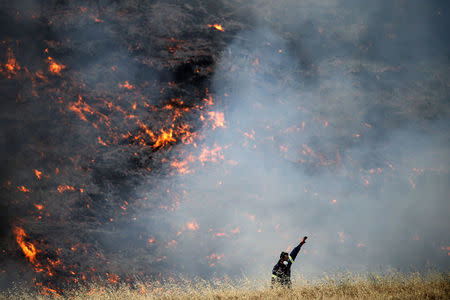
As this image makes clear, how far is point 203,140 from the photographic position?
49.8ft

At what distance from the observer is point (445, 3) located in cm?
1661

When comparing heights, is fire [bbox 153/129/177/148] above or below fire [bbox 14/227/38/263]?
above

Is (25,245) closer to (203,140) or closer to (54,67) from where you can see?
(54,67)

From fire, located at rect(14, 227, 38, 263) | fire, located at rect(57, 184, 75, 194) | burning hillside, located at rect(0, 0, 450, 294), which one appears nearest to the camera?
fire, located at rect(14, 227, 38, 263)

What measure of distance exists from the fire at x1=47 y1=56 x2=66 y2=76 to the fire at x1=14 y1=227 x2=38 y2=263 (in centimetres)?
750

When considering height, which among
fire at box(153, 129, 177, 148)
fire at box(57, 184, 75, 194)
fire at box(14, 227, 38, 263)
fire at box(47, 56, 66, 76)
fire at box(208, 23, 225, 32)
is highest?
fire at box(208, 23, 225, 32)

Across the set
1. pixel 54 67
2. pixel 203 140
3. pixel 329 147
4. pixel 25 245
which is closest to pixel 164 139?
pixel 203 140

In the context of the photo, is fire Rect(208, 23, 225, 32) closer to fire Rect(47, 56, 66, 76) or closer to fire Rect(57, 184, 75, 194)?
fire Rect(47, 56, 66, 76)

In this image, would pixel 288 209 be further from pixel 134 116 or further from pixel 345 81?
pixel 134 116

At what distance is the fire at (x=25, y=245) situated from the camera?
13.5 metres

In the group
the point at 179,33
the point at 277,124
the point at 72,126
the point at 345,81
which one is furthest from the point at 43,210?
the point at 345,81

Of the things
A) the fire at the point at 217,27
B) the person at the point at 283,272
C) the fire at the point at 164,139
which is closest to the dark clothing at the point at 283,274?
the person at the point at 283,272

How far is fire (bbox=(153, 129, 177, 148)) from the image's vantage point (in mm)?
14906

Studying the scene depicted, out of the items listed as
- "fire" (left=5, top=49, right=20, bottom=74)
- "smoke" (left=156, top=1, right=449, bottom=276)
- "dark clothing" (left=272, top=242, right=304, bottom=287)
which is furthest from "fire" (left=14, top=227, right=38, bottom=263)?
"dark clothing" (left=272, top=242, right=304, bottom=287)
